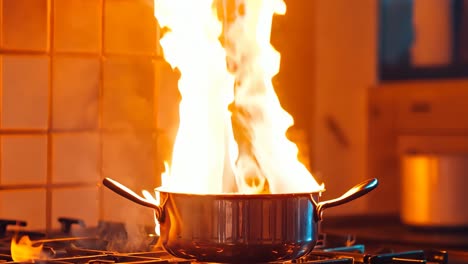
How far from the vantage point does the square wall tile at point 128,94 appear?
1.73m

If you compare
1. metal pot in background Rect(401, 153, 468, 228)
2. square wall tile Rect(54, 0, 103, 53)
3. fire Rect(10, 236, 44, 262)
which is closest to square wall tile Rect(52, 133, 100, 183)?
square wall tile Rect(54, 0, 103, 53)

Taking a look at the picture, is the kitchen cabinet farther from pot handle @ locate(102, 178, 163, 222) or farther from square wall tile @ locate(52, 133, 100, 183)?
pot handle @ locate(102, 178, 163, 222)

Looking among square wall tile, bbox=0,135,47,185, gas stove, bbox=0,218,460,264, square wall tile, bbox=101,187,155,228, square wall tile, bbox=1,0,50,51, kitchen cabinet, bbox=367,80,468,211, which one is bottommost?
gas stove, bbox=0,218,460,264

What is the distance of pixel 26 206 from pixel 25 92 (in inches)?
7.6

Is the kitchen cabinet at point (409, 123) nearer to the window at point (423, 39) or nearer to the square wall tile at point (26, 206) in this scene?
the window at point (423, 39)

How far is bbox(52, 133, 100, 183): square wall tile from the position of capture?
1.70 meters

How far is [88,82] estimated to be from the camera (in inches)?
67.4

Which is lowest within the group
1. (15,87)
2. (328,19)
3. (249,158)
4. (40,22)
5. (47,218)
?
(47,218)

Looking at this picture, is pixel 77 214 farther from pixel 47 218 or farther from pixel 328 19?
pixel 328 19

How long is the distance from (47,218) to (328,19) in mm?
1532

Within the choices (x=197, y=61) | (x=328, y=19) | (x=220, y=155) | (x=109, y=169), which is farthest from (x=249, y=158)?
(x=328, y=19)

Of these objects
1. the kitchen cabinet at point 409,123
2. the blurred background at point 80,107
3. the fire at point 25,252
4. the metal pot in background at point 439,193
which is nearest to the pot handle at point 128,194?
the fire at point 25,252

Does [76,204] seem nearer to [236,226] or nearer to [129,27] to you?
[129,27]

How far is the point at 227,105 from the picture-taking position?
146 centimetres
